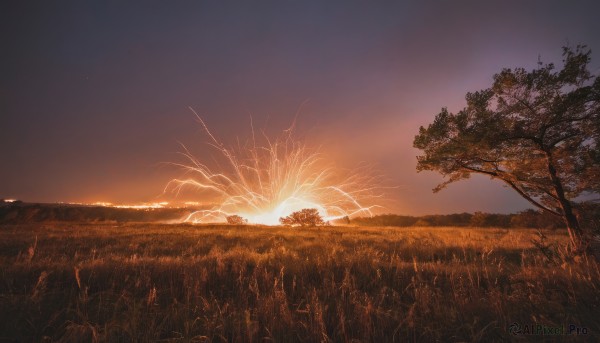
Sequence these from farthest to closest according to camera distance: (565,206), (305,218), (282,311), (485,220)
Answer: (485,220)
(305,218)
(565,206)
(282,311)

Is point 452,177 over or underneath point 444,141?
underneath

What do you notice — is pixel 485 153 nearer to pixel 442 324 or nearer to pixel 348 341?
pixel 442 324

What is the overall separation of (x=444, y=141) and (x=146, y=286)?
14.5m

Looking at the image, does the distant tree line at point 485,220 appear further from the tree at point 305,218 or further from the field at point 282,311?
the field at point 282,311

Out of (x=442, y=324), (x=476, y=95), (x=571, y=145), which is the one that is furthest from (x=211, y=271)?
(x=571, y=145)

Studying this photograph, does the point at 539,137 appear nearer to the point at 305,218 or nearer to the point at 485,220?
the point at 305,218

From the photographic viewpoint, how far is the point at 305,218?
123 feet

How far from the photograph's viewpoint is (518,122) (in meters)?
12.1


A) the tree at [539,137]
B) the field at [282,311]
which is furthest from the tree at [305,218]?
the field at [282,311]

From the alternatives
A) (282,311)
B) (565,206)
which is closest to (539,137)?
(565,206)

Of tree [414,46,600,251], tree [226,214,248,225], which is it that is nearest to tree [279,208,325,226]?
tree [226,214,248,225]

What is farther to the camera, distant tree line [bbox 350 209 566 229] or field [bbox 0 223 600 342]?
distant tree line [bbox 350 209 566 229]

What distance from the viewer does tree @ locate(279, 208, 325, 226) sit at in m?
37.0

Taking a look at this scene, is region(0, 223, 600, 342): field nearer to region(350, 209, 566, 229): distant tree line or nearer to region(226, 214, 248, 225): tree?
region(350, 209, 566, 229): distant tree line
